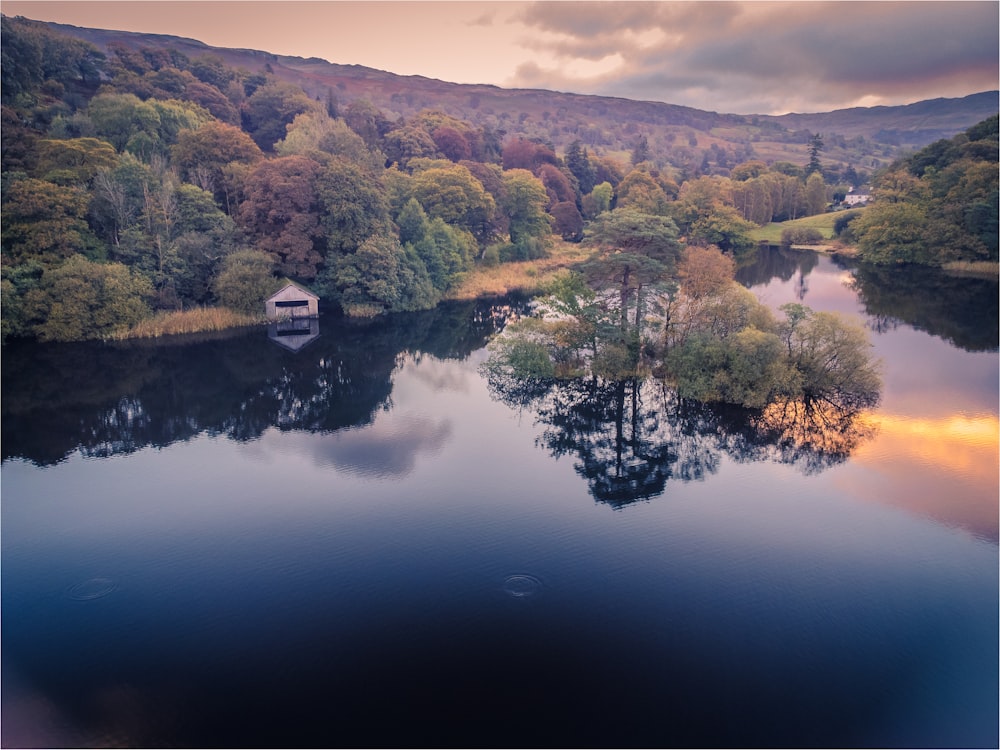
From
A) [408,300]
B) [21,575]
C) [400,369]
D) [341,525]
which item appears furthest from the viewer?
[408,300]

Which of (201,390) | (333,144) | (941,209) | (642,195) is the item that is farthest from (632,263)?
(642,195)

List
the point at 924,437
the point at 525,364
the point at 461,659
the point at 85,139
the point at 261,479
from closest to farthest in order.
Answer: the point at 461,659, the point at 261,479, the point at 924,437, the point at 525,364, the point at 85,139

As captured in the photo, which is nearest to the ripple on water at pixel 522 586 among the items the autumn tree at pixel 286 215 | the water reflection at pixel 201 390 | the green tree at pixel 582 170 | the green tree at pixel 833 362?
the water reflection at pixel 201 390

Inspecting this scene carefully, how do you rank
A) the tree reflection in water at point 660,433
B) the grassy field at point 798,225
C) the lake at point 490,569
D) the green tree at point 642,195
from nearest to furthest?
the lake at point 490,569, the tree reflection in water at point 660,433, the green tree at point 642,195, the grassy field at point 798,225

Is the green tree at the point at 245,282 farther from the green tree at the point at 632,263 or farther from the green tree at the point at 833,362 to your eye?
the green tree at the point at 833,362

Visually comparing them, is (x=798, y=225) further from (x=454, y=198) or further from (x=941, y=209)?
(x=454, y=198)

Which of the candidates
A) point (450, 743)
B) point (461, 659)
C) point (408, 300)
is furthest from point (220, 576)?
point (408, 300)

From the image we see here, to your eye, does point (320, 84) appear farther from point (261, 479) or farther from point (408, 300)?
point (261, 479)
